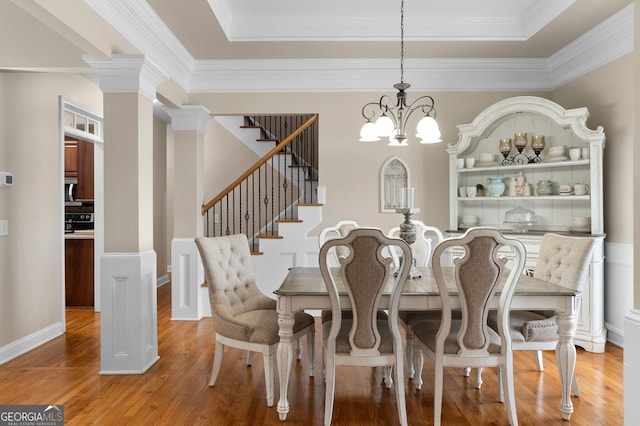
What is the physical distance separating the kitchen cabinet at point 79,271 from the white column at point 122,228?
2.19 metres

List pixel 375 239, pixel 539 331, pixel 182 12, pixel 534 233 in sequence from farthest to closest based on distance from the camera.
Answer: pixel 534 233, pixel 182 12, pixel 539 331, pixel 375 239

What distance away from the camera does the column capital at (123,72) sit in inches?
118

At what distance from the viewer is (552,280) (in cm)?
289

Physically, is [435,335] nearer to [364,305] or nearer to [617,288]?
[364,305]

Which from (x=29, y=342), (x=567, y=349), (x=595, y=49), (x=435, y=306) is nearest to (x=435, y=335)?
(x=435, y=306)

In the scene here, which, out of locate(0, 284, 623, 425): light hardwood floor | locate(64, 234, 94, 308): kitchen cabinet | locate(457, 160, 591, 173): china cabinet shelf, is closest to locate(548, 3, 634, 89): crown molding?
locate(457, 160, 591, 173): china cabinet shelf

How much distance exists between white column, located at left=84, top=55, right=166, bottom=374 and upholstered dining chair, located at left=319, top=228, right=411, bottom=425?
1.59 m

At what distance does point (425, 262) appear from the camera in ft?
12.2

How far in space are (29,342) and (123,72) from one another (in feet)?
8.28

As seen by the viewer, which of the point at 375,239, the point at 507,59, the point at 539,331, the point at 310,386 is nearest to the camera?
the point at 375,239

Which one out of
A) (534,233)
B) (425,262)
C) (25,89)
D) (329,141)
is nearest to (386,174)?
(329,141)

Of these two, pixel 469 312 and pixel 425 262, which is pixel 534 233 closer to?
pixel 425 262

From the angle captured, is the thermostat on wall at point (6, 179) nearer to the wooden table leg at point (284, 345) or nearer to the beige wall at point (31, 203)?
the beige wall at point (31, 203)

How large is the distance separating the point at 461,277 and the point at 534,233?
2.22m
